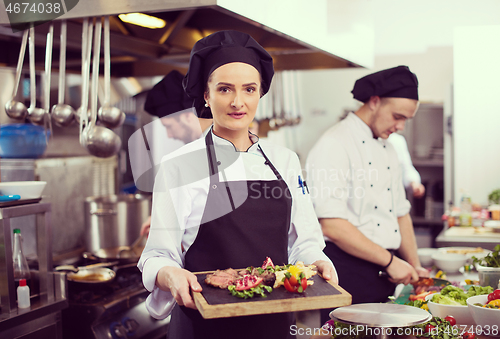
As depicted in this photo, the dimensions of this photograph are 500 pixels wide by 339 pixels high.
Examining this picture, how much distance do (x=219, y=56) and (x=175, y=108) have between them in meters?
1.01

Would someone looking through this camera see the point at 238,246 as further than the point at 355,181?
No

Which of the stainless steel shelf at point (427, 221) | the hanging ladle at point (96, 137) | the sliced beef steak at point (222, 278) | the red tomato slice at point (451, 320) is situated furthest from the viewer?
the stainless steel shelf at point (427, 221)

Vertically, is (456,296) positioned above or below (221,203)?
below

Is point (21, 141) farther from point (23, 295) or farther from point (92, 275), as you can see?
point (23, 295)

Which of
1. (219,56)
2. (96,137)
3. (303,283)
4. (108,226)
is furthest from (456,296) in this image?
(108,226)

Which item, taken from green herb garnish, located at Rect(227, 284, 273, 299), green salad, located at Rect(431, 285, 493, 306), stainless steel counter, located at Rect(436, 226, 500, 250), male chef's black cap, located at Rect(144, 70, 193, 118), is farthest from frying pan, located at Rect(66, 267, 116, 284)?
stainless steel counter, located at Rect(436, 226, 500, 250)

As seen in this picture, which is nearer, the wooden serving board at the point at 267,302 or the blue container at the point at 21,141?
the wooden serving board at the point at 267,302

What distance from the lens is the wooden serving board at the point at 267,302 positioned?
103 centimetres

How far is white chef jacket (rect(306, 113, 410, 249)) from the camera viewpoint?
201 cm

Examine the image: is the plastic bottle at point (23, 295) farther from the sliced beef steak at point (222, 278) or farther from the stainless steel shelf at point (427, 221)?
the stainless steel shelf at point (427, 221)

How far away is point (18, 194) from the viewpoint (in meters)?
1.88

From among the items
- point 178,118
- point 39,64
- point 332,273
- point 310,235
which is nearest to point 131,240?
point 178,118

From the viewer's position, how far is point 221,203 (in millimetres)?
1367

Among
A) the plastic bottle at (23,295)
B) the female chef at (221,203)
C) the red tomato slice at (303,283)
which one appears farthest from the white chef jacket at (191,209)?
the plastic bottle at (23,295)
